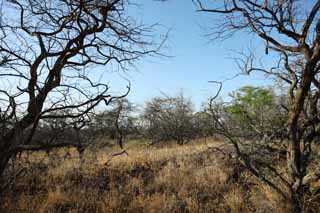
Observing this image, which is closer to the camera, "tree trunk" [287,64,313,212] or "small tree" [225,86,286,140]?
"tree trunk" [287,64,313,212]

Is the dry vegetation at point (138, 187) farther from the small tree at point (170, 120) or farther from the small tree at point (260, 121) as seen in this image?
the small tree at point (170, 120)

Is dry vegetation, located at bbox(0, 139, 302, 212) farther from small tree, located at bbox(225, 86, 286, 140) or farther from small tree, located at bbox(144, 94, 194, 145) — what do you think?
small tree, located at bbox(144, 94, 194, 145)

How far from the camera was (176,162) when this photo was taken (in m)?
8.95

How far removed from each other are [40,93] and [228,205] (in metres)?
3.87

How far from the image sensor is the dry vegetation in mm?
4957

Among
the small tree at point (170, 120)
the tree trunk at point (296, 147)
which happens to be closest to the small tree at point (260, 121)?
the tree trunk at point (296, 147)

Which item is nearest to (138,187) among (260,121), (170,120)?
Result: (260,121)

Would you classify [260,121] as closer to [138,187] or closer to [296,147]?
[296,147]

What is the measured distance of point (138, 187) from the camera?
662cm

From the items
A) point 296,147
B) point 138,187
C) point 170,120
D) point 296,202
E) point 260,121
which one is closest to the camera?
point 296,202

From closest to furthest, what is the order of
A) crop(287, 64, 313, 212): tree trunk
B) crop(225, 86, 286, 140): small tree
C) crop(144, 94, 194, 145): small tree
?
crop(287, 64, 313, 212): tree trunk
crop(225, 86, 286, 140): small tree
crop(144, 94, 194, 145): small tree

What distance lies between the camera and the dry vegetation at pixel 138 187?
4.96m

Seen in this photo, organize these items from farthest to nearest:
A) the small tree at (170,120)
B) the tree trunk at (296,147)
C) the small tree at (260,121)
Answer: the small tree at (170,120) → the small tree at (260,121) → the tree trunk at (296,147)

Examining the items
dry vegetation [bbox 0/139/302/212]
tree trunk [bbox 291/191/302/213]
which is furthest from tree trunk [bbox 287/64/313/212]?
dry vegetation [bbox 0/139/302/212]
